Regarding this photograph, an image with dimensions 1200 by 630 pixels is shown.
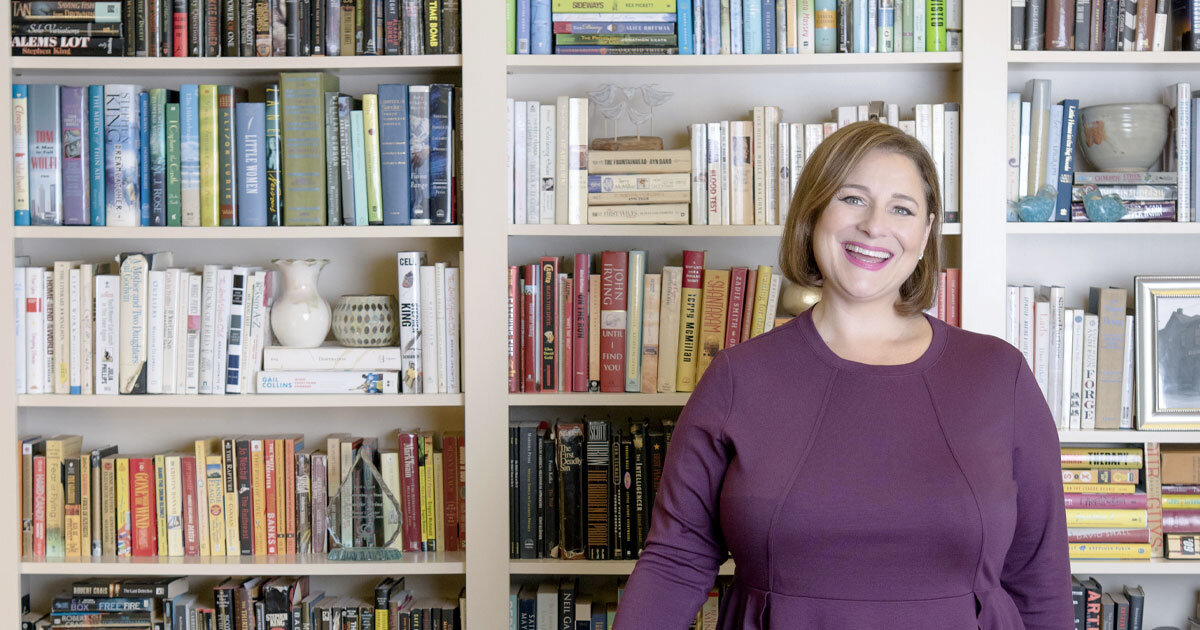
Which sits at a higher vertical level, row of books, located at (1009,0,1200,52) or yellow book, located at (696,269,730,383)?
row of books, located at (1009,0,1200,52)

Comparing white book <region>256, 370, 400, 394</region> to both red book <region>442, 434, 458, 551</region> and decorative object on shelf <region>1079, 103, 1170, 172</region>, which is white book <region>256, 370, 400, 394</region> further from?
A: decorative object on shelf <region>1079, 103, 1170, 172</region>

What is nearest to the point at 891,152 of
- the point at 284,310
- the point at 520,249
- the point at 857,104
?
the point at 857,104

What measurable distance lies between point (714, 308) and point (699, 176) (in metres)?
0.27

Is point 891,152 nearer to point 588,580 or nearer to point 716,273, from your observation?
point 716,273

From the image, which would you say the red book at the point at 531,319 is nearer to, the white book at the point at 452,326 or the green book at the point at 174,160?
the white book at the point at 452,326

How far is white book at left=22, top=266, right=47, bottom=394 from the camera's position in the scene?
87.1 inches

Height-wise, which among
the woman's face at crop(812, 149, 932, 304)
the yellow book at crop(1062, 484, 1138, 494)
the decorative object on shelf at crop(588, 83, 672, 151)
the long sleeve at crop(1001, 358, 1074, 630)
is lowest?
the yellow book at crop(1062, 484, 1138, 494)

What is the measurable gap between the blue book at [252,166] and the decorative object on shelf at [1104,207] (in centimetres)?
167

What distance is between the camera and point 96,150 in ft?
7.20

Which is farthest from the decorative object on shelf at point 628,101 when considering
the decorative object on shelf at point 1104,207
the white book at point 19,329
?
the white book at point 19,329

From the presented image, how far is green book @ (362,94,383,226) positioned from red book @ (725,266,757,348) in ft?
2.42

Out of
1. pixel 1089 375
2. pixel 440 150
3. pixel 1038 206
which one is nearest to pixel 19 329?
pixel 440 150

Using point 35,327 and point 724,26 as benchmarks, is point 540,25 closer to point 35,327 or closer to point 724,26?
point 724,26

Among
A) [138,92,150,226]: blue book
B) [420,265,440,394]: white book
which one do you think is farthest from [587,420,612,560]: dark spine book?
[138,92,150,226]: blue book
